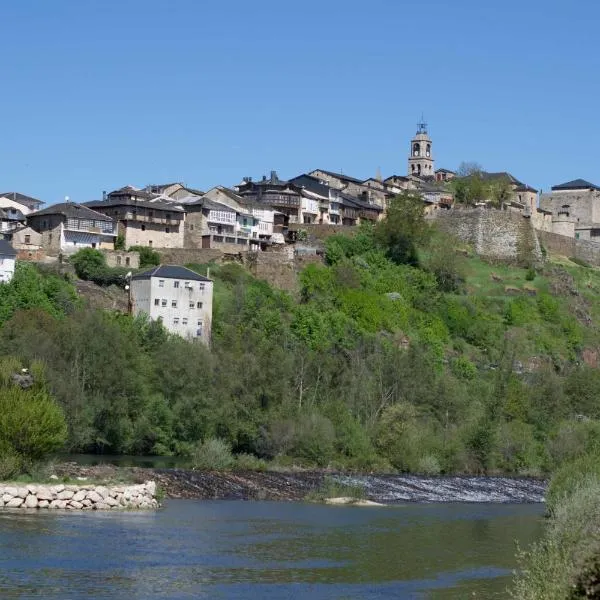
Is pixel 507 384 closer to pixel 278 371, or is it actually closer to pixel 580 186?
pixel 278 371

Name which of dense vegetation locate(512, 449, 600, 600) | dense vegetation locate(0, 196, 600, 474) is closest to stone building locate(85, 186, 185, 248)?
dense vegetation locate(0, 196, 600, 474)

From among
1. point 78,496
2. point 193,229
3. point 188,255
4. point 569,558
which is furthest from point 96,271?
point 569,558

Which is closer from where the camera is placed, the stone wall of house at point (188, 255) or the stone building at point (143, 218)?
the stone wall of house at point (188, 255)

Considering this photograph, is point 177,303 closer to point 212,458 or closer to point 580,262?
point 212,458

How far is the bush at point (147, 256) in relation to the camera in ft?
294

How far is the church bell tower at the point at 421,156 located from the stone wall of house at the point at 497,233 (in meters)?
51.6

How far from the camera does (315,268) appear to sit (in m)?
96.6

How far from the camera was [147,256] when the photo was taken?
8975 centimetres

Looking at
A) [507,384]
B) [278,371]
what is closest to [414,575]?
[278,371]

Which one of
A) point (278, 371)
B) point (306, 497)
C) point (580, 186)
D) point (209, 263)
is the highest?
point (580, 186)

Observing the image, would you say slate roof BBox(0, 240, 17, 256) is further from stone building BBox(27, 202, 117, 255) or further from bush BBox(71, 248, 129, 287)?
stone building BBox(27, 202, 117, 255)

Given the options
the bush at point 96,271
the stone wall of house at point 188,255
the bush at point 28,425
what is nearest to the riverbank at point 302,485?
the bush at point 28,425

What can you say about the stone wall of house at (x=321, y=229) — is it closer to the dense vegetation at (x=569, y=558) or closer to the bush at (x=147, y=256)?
the bush at (x=147, y=256)

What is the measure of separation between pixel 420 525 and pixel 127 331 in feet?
106
